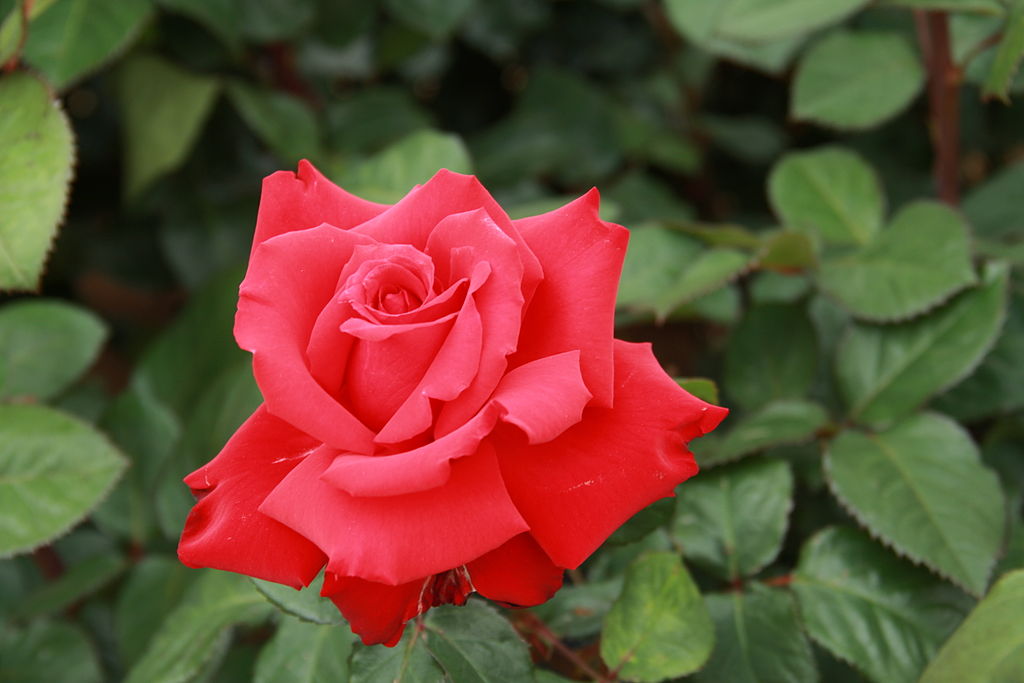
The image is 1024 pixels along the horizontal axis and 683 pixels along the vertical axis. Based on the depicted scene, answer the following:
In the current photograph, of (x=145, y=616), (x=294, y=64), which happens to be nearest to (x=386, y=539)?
(x=145, y=616)

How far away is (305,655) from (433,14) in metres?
0.83

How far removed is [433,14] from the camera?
1.16 m

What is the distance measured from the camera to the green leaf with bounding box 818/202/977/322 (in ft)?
2.61

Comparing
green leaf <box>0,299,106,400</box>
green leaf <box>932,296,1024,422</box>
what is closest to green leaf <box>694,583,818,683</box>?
green leaf <box>932,296,1024,422</box>

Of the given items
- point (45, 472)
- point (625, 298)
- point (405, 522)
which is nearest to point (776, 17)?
point (625, 298)

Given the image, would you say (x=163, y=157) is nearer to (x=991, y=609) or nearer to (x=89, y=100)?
(x=89, y=100)

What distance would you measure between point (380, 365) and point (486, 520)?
0.10 metres

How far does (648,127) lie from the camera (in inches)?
53.3

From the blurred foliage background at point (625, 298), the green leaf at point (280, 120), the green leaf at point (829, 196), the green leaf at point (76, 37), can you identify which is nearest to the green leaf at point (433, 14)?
the blurred foliage background at point (625, 298)

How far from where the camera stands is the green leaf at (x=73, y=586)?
86 centimetres

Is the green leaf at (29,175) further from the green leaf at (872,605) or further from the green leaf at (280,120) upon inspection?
the green leaf at (872,605)

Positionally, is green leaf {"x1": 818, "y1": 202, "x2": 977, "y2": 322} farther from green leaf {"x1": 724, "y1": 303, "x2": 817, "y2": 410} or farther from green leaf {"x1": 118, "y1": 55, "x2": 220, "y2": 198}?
green leaf {"x1": 118, "y1": 55, "x2": 220, "y2": 198}

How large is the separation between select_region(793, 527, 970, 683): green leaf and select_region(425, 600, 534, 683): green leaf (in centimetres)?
25

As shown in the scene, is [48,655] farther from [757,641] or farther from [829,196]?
[829,196]
